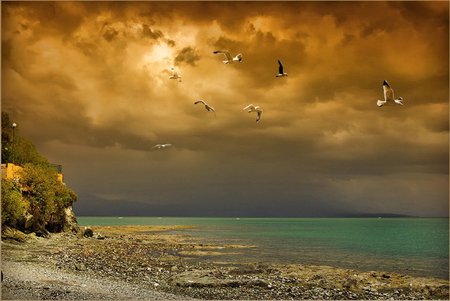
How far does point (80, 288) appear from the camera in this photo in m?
16.2

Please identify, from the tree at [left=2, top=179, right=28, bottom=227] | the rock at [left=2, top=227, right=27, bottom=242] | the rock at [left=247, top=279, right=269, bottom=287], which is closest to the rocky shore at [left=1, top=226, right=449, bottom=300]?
the rock at [left=247, top=279, right=269, bottom=287]

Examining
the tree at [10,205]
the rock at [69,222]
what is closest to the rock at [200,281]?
the tree at [10,205]

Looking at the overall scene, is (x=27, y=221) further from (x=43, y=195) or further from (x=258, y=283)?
(x=258, y=283)

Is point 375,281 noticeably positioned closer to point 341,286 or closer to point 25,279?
point 341,286

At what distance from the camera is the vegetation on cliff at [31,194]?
3252cm

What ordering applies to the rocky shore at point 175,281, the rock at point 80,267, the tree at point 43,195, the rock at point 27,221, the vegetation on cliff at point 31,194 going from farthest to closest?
the tree at point 43,195, the rock at point 27,221, the vegetation on cliff at point 31,194, the rock at point 80,267, the rocky shore at point 175,281

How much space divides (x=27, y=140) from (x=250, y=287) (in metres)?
34.1

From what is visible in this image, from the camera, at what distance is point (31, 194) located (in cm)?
3891

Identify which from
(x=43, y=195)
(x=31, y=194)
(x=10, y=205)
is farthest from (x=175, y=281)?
(x=43, y=195)

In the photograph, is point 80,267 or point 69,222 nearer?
point 80,267

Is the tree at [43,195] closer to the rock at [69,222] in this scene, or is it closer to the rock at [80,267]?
the rock at [69,222]

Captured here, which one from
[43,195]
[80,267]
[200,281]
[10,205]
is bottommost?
[200,281]

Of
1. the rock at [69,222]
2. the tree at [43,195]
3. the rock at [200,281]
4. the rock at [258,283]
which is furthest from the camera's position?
the rock at [69,222]

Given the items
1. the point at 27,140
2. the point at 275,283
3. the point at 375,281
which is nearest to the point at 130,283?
the point at 275,283
